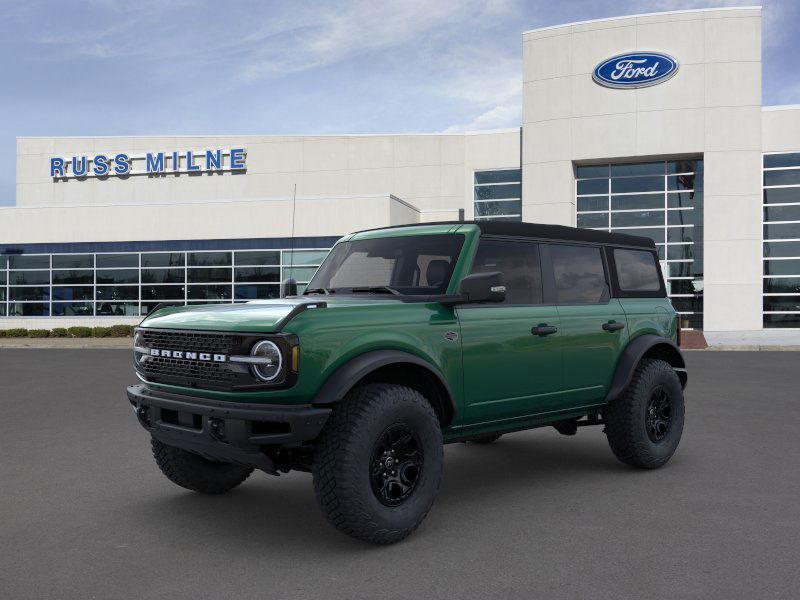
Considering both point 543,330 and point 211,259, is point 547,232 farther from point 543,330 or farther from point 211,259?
point 211,259

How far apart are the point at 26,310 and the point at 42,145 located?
415 inches

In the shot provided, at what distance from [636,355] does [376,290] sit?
2.41 m

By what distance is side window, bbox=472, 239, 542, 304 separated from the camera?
5.69m

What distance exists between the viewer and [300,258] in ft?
112

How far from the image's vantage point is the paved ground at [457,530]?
13.1 ft

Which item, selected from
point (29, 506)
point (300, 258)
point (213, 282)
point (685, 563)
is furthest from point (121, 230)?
point (685, 563)

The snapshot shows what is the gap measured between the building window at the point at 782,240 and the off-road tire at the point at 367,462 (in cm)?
3015

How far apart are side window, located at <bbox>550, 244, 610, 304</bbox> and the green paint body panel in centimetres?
11

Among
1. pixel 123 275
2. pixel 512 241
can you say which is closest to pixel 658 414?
pixel 512 241

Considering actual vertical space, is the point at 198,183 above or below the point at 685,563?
above

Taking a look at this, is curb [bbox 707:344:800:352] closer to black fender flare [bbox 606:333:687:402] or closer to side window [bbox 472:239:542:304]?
black fender flare [bbox 606:333:687:402]

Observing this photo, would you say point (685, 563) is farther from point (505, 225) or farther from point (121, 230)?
point (121, 230)

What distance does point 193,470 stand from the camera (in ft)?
18.6

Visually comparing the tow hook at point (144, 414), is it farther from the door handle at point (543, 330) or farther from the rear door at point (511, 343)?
the door handle at point (543, 330)
